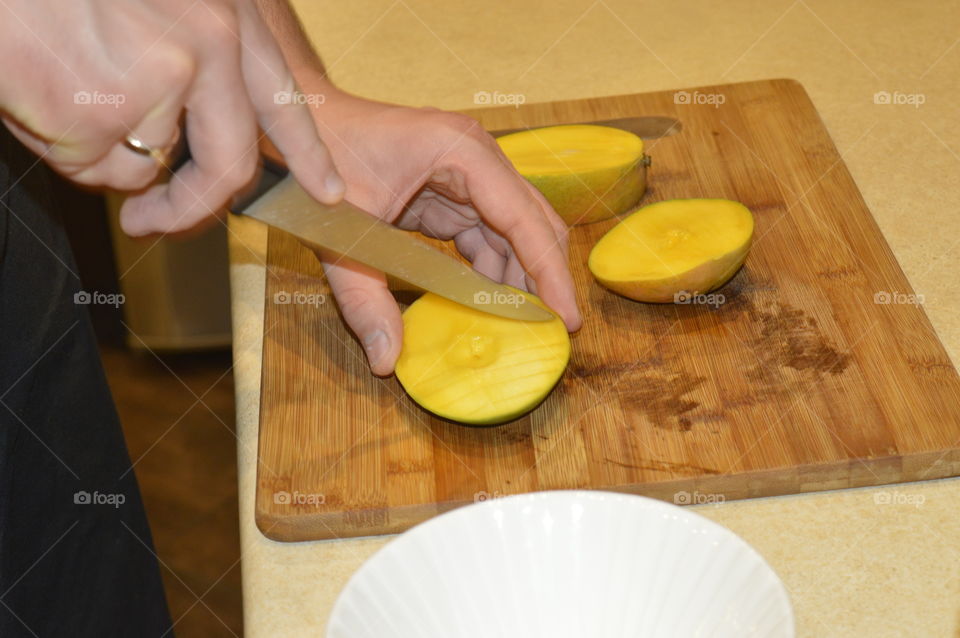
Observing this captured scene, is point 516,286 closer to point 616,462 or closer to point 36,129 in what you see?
point 616,462

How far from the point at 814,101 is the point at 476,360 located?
713mm

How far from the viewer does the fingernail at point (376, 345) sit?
103 cm

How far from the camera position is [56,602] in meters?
1.20

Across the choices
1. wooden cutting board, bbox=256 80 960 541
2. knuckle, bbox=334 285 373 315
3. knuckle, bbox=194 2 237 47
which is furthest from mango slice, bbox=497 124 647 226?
knuckle, bbox=194 2 237 47

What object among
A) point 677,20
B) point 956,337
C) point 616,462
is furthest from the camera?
point 677,20

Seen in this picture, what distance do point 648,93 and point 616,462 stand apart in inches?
25.5

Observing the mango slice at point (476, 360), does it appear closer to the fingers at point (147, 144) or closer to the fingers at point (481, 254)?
the fingers at point (481, 254)

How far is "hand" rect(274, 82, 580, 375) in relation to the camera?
1.08 metres

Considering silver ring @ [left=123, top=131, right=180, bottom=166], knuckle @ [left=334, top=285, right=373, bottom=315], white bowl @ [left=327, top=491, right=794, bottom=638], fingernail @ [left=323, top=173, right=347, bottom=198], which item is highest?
silver ring @ [left=123, top=131, right=180, bottom=166]

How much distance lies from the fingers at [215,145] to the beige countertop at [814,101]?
28cm

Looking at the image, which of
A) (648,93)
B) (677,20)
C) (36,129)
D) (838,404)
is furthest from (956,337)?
(36,129)

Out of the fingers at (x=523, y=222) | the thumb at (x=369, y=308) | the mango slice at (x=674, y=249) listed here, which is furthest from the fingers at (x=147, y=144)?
the mango slice at (x=674, y=249)

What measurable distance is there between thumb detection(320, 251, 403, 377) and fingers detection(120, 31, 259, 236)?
218 millimetres

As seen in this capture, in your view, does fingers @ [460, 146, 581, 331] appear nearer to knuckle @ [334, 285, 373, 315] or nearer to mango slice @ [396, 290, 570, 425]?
mango slice @ [396, 290, 570, 425]
